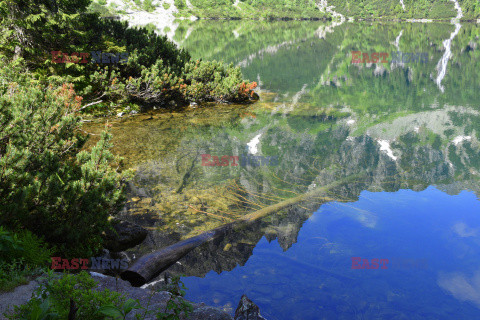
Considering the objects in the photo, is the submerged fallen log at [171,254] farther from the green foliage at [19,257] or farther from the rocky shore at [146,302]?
the green foliage at [19,257]

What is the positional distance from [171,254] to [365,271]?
174 inches

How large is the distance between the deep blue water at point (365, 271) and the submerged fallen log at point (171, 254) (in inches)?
25.9

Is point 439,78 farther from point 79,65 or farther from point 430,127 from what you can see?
point 79,65

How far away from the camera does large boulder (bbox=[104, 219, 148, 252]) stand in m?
8.15

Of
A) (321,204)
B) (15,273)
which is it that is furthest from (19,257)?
(321,204)

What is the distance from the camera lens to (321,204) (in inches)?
438

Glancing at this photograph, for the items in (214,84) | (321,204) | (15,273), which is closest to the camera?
(15,273)

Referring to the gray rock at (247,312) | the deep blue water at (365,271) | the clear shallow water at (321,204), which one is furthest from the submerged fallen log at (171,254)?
the gray rock at (247,312)

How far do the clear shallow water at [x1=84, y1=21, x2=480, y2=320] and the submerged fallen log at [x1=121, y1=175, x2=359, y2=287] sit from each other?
0.22 metres

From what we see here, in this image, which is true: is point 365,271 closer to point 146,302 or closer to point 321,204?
point 321,204

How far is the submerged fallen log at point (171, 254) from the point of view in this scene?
7184 mm

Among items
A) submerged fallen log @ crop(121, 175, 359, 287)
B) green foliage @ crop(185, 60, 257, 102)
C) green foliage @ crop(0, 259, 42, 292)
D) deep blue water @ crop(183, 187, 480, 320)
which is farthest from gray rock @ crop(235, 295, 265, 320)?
green foliage @ crop(185, 60, 257, 102)

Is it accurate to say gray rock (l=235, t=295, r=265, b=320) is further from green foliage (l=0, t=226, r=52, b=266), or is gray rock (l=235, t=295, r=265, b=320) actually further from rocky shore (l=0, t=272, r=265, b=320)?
green foliage (l=0, t=226, r=52, b=266)

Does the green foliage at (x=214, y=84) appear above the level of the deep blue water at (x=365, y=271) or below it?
above
